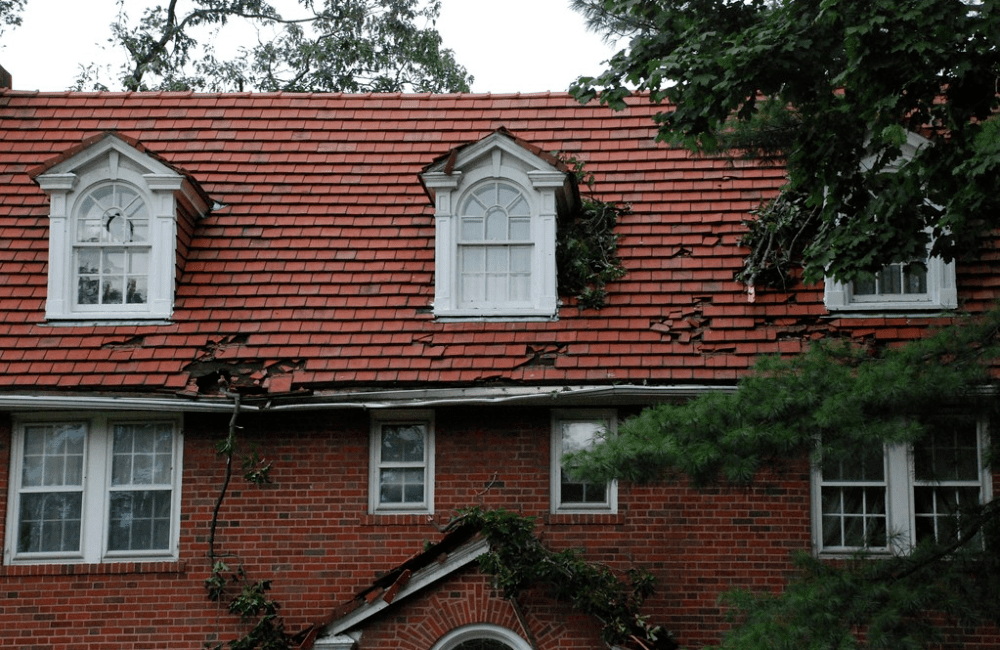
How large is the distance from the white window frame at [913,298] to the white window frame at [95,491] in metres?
7.04

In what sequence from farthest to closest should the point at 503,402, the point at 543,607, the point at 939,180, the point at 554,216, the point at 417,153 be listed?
1. the point at 417,153
2. the point at 554,216
3. the point at 503,402
4. the point at 543,607
5. the point at 939,180

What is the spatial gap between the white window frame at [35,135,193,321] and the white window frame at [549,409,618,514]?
4361 millimetres

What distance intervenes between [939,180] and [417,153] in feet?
23.4

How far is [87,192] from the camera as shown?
1395 centimetres

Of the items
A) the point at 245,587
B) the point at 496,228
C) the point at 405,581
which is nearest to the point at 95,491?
the point at 245,587

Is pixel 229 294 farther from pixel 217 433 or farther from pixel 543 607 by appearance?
pixel 543 607

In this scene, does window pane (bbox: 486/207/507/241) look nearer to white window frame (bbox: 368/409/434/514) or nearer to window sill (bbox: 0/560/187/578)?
white window frame (bbox: 368/409/434/514)

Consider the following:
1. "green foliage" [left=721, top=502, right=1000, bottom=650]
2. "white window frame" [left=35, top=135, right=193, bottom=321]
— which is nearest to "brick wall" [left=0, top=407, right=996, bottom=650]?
"white window frame" [left=35, top=135, right=193, bottom=321]

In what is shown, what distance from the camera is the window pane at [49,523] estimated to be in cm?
1312

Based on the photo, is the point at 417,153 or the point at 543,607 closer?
the point at 543,607

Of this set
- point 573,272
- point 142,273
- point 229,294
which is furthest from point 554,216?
point 142,273

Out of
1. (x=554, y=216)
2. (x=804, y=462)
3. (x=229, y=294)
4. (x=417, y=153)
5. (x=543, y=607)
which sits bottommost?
(x=543, y=607)

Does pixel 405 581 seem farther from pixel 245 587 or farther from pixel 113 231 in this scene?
pixel 113 231

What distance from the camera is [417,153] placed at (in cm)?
1548
